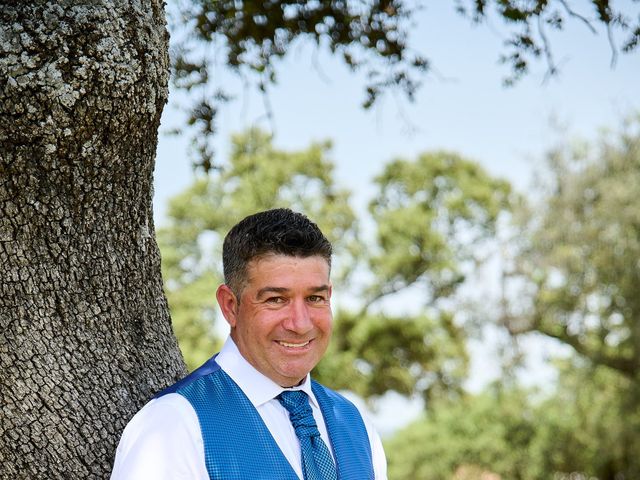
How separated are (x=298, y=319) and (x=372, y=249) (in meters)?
19.0

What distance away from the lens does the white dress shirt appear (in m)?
2.41

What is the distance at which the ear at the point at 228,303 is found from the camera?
9.30 feet

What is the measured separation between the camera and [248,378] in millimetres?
2789

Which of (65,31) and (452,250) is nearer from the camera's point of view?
(65,31)

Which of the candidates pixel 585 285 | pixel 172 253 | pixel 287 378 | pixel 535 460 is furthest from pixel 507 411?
pixel 287 378

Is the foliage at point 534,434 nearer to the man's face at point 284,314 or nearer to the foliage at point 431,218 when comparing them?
the foliage at point 431,218

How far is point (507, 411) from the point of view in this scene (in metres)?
19.2

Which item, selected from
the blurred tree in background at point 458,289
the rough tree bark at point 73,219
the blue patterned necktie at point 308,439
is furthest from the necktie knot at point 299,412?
the blurred tree in background at point 458,289

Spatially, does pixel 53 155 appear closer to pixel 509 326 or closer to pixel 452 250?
pixel 509 326

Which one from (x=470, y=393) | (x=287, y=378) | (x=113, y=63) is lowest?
(x=287, y=378)

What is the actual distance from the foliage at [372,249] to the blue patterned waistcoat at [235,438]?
54.7 ft

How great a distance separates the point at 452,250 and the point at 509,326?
4482 mm

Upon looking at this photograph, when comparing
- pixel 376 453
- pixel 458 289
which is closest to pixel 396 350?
pixel 458 289

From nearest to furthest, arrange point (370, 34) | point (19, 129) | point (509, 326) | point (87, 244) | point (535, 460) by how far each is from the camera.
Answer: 1. point (19, 129)
2. point (87, 244)
3. point (370, 34)
4. point (509, 326)
5. point (535, 460)
